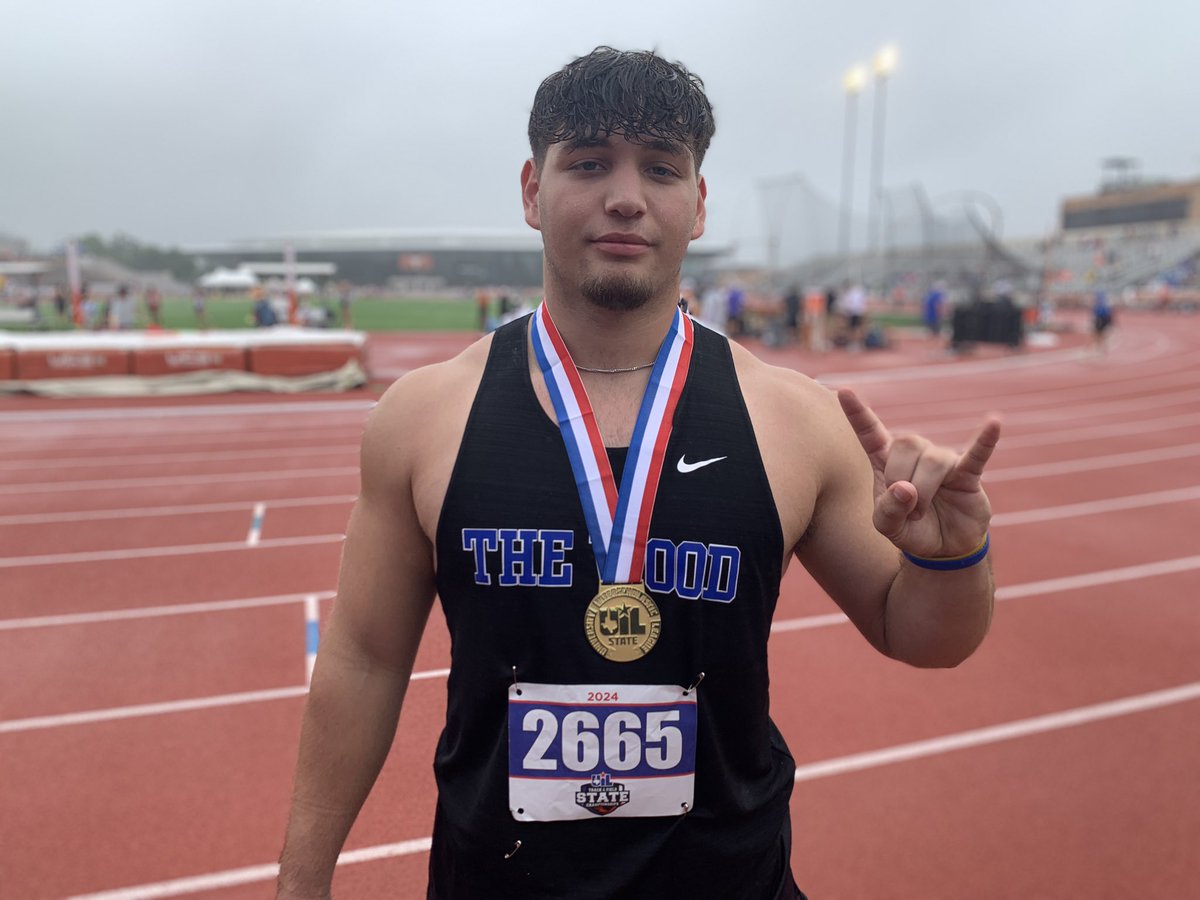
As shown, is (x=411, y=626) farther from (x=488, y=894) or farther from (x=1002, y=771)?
(x=1002, y=771)

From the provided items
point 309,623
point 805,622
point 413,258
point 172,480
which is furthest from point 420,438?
point 413,258

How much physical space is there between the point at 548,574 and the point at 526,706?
22 centimetres

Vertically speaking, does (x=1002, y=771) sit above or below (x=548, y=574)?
below

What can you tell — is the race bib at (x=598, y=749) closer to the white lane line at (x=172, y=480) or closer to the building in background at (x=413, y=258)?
the white lane line at (x=172, y=480)

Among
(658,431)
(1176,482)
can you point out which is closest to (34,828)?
(658,431)

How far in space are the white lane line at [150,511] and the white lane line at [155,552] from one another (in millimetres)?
977

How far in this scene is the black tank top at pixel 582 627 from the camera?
131 cm

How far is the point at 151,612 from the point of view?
4984 mm

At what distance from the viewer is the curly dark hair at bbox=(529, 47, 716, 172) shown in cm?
133

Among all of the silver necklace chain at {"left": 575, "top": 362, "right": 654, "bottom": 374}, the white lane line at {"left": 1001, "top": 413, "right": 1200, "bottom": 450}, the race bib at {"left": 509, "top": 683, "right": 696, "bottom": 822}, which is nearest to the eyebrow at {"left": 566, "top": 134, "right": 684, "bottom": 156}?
the silver necklace chain at {"left": 575, "top": 362, "right": 654, "bottom": 374}

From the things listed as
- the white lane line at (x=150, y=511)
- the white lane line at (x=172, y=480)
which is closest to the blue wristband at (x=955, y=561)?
the white lane line at (x=150, y=511)

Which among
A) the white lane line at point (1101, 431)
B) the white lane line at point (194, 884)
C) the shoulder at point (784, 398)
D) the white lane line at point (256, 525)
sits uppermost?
the shoulder at point (784, 398)

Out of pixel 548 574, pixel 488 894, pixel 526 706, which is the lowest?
pixel 488 894

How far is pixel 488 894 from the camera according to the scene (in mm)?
1386
